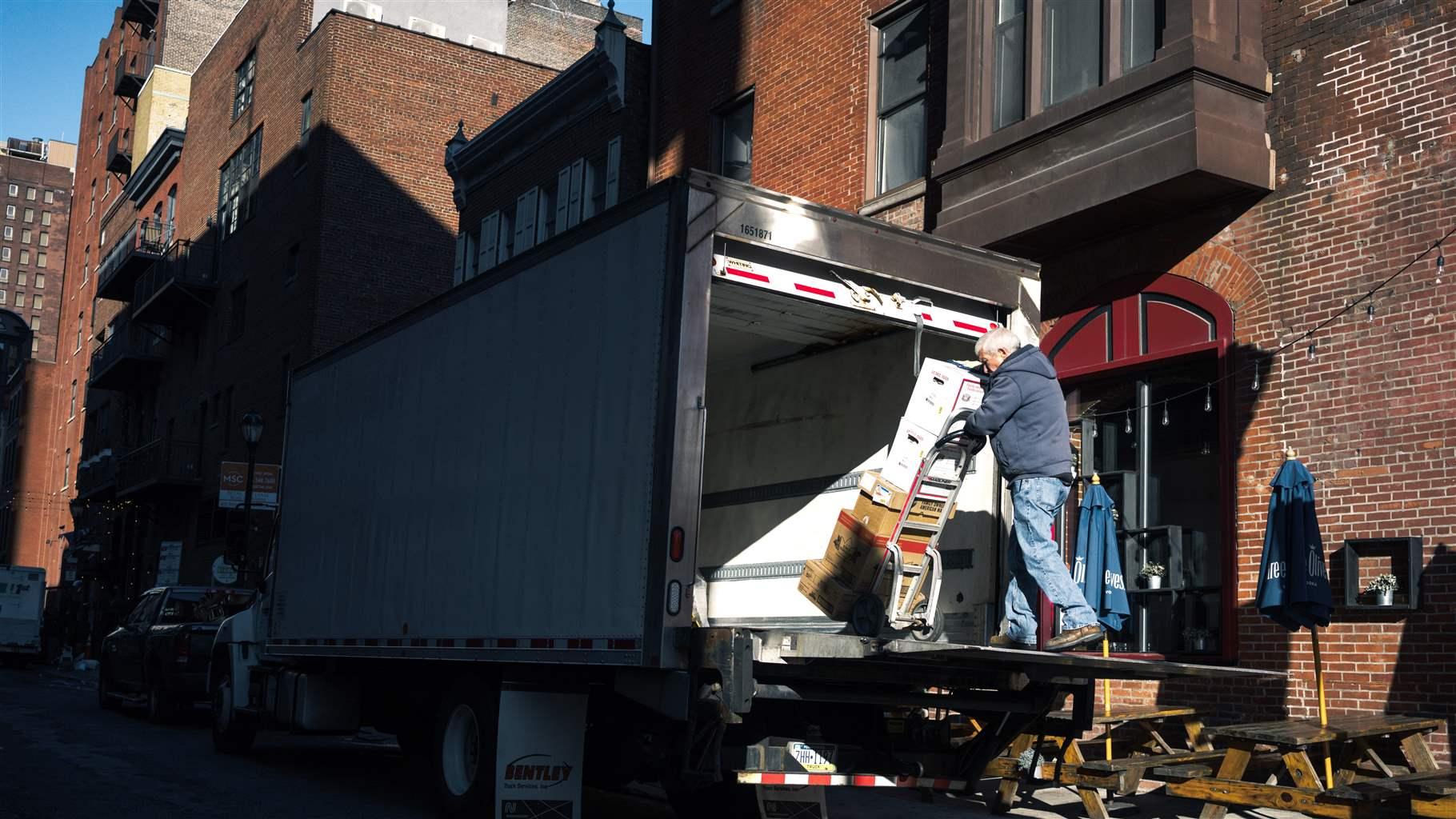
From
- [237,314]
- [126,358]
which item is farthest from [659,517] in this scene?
[126,358]

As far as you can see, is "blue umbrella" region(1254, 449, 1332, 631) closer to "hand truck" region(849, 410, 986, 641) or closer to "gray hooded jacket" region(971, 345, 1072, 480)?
"gray hooded jacket" region(971, 345, 1072, 480)

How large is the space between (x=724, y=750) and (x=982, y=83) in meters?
9.11

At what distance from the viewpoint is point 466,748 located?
9.02m

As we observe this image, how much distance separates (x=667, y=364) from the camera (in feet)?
24.0

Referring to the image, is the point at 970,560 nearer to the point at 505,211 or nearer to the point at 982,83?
the point at 982,83

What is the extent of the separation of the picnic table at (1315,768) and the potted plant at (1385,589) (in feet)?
2.78

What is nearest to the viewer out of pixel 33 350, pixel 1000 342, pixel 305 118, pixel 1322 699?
pixel 1000 342

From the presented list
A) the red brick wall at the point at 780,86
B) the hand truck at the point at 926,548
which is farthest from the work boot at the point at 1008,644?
the red brick wall at the point at 780,86

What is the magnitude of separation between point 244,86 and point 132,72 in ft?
51.1

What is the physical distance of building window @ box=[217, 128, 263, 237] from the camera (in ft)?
129

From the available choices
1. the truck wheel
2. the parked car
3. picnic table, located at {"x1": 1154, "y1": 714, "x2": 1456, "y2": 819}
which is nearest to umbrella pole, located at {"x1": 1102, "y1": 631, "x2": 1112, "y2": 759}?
picnic table, located at {"x1": 1154, "y1": 714, "x2": 1456, "y2": 819}

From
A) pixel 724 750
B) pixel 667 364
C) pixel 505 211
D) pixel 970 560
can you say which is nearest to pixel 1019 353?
pixel 970 560

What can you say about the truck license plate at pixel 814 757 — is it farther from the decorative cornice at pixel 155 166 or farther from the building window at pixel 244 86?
the decorative cornice at pixel 155 166

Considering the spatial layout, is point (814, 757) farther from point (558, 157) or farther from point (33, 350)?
point (33, 350)
